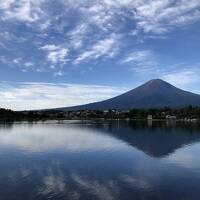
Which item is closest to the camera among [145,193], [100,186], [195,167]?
[145,193]

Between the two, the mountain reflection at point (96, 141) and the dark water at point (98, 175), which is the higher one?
the mountain reflection at point (96, 141)

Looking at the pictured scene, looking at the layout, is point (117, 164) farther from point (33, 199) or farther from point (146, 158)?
point (33, 199)

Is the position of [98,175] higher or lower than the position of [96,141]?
lower

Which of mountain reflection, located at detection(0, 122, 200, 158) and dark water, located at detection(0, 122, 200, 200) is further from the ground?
mountain reflection, located at detection(0, 122, 200, 158)

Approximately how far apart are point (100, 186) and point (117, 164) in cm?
690

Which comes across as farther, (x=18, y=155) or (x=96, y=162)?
(x=18, y=155)

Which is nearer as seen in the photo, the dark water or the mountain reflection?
the dark water

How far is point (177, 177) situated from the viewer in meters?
19.3

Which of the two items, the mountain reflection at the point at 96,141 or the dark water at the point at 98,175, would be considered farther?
the mountain reflection at the point at 96,141

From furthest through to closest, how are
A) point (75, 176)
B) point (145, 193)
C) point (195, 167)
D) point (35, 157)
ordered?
point (35, 157)
point (195, 167)
point (75, 176)
point (145, 193)

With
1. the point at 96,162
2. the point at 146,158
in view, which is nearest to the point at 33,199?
the point at 96,162

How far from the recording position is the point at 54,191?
51.8 feet

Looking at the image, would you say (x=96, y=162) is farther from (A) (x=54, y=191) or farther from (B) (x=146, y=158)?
(A) (x=54, y=191)

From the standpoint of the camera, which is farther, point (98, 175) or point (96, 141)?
point (96, 141)
